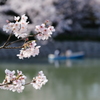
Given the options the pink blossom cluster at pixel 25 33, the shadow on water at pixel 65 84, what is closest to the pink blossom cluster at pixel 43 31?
the pink blossom cluster at pixel 25 33

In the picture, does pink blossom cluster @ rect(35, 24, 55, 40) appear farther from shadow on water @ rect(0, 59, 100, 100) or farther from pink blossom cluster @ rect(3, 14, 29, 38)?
shadow on water @ rect(0, 59, 100, 100)

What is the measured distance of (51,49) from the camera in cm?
1480

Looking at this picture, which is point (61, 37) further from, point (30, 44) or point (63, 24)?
point (30, 44)

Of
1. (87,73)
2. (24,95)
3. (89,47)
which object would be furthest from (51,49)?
(24,95)

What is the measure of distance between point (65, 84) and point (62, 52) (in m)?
7.07

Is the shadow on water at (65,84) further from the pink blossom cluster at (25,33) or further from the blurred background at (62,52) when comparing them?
the pink blossom cluster at (25,33)

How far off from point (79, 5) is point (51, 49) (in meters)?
3.14

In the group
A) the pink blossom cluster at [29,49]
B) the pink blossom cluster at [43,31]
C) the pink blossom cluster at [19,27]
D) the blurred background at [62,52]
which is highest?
the blurred background at [62,52]

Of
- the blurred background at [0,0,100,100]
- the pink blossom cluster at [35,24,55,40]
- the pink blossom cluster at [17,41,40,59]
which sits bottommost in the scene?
the pink blossom cluster at [17,41,40,59]

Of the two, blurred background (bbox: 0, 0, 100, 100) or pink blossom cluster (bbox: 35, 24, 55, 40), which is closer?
pink blossom cluster (bbox: 35, 24, 55, 40)

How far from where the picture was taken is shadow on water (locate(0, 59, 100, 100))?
6.38m

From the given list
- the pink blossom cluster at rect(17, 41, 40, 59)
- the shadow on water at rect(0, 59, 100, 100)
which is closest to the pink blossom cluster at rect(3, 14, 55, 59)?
the pink blossom cluster at rect(17, 41, 40, 59)

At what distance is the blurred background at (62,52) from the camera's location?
22.8 ft

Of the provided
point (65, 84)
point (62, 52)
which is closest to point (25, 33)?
point (65, 84)
